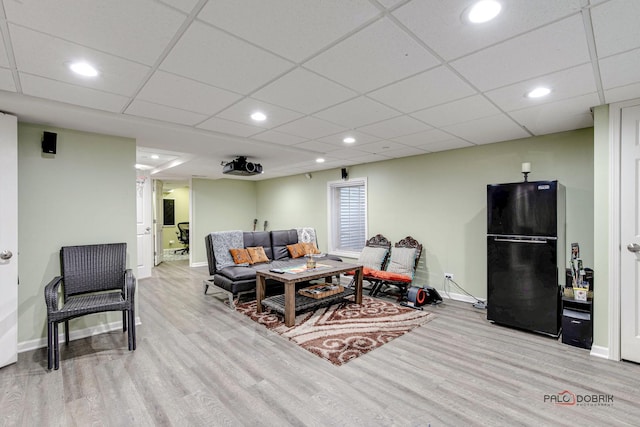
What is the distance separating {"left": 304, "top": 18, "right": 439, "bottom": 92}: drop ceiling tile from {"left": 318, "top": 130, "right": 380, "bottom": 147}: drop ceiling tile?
141cm

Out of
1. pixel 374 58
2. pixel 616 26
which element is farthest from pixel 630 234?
pixel 374 58

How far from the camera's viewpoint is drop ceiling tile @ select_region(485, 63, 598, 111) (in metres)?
2.09

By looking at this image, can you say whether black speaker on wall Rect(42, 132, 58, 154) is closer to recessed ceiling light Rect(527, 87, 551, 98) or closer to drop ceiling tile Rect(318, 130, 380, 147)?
drop ceiling tile Rect(318, 130, 380, 147)

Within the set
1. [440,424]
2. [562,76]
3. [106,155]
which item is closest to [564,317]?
[440,424]

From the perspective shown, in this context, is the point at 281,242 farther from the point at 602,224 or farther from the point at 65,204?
the point at 602,224

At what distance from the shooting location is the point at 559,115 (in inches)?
118

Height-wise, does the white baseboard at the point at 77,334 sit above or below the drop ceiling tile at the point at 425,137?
below

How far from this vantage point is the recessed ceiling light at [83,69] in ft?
6.26

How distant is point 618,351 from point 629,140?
1879 millimetres

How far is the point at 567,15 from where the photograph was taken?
1.45 metres

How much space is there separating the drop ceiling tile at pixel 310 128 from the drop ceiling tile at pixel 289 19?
145cm

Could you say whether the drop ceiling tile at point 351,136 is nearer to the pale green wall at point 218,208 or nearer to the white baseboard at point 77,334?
the white baseboard at point 77,334

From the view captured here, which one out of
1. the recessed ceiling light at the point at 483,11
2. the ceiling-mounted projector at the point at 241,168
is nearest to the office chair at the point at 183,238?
the ceiling-mounted projector at the point at 241,168

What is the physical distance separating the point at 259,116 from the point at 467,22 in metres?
2.01
